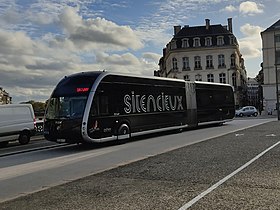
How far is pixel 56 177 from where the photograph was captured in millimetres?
10477

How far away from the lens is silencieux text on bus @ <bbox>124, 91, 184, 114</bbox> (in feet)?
65.5

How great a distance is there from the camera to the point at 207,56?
90.4 meters

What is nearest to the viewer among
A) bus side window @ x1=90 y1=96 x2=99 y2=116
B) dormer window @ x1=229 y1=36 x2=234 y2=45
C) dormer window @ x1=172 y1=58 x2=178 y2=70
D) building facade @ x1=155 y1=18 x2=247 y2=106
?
bus side window @ x1=90 y1=96 x2=99 y2=116

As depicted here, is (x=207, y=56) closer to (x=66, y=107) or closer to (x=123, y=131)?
(x=123, y=131)

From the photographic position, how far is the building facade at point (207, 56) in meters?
88.9

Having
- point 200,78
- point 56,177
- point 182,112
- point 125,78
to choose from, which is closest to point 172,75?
point 200,78

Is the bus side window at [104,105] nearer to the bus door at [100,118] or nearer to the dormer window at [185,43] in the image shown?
the bus door at [100,118]

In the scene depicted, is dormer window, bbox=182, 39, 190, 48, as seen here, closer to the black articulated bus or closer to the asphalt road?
the black articulated bus

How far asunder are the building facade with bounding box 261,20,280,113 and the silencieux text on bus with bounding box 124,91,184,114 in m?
51.2

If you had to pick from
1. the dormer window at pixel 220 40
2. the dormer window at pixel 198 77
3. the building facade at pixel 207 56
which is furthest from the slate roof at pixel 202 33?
the dormer window at pixel 198 77

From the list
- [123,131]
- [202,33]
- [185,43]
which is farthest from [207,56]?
[123,131]

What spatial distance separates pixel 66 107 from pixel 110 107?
205 centimetres

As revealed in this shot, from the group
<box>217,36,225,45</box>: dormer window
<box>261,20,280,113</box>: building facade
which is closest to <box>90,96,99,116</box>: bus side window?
<box>261,20,280,113</box>: building facade

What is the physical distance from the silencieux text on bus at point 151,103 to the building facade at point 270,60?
5117 cm
